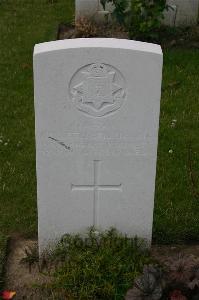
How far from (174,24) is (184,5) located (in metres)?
0.29

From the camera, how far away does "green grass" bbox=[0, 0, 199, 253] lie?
4.91m

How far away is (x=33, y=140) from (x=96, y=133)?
2.31 m

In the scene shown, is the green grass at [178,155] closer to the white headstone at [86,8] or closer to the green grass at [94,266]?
the green grass at [94,266]

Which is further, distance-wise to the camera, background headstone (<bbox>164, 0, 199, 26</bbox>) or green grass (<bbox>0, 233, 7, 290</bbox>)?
background headstone (<bbox>164, 0, 199, 26</bbox>)

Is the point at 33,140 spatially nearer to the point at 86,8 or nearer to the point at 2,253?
the point at 2,253

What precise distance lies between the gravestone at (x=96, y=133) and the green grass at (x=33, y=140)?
2.08 feet

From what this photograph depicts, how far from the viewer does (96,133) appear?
155 inches

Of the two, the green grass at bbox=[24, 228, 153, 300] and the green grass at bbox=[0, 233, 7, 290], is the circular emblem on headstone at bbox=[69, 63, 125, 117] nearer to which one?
the green grass at bbox=[24, 228, 153, 300]

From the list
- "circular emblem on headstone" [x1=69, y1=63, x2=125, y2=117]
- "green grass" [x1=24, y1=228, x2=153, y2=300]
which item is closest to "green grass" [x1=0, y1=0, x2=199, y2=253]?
"green grass" [x1=24, y1=228, x2=153, y2=300]

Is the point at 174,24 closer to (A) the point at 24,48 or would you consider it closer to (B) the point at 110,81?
(A) the point at 24,48

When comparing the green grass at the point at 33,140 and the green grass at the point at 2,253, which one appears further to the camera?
the green grass at the point at 33,140

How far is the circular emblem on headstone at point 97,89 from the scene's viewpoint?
149 inches

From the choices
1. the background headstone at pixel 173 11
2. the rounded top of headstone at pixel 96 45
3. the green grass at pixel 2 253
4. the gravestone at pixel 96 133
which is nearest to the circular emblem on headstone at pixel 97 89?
the gravestone at pixel 96 133

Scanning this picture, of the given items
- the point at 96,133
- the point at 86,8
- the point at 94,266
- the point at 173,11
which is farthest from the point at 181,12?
the point at 94,266
